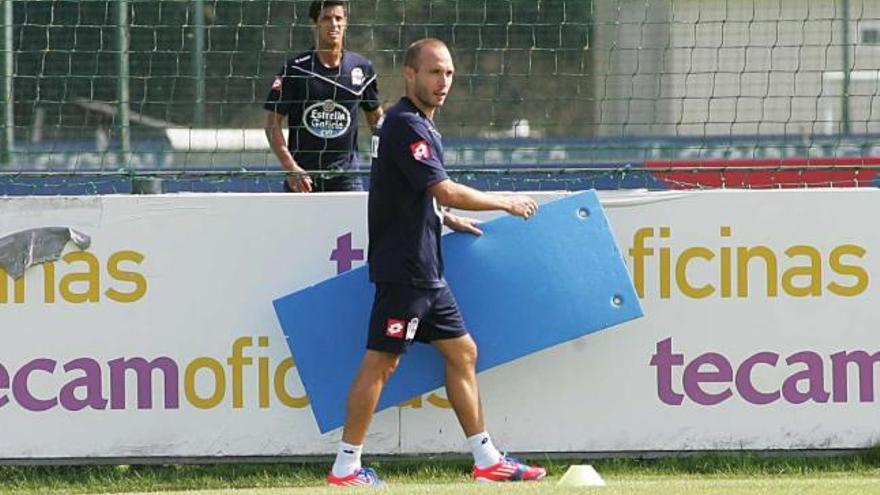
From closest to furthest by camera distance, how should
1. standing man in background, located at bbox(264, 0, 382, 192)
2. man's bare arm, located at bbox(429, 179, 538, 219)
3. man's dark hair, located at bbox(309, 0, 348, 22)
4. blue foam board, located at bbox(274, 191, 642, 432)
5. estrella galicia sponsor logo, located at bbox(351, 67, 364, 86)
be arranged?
man's bare arm, located at bbox(429, 179, 538, 219) → blue foam board, located at bbox(274, 191, 642, 432) → man's dark hair, located at bbox(309, 0, 348, 22) → standing man in background, located at bbox(264, 0, 382, 192) → estrella galicia sponsor logo, located at bbox(351, 67, 364, 86)

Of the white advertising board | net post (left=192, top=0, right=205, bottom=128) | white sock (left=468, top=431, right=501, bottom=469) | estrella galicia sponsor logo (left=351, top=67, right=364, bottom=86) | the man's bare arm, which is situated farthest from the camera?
net post (left=192, top=0, right=205, bottom=128)

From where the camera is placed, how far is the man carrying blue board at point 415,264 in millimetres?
7473

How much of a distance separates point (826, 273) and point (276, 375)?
2582 millimetres

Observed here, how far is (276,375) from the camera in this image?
824 centimetres

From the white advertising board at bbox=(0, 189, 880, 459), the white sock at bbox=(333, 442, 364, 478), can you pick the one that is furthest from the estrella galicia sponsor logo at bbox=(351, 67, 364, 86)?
the white sock at bbox=(333, 442, 364, 478)

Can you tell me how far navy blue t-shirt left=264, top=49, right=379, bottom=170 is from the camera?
29.7ft

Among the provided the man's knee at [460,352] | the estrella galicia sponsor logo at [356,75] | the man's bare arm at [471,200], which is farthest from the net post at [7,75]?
the man's knee at [460,352]

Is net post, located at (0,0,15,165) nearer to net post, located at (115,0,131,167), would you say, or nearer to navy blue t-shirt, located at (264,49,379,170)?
net post, located at (115,0,131,167)

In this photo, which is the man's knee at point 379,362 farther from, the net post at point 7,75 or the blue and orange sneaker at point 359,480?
the net post at point 7,75

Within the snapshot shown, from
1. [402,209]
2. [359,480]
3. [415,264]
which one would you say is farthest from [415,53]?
[359,480]

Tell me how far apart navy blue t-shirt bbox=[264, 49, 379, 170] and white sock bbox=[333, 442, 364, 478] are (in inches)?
74.0

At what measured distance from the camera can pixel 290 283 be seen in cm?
822

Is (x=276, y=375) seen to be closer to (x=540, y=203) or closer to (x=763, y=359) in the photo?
(x=540, y=203)

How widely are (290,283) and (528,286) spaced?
3.62 feet
